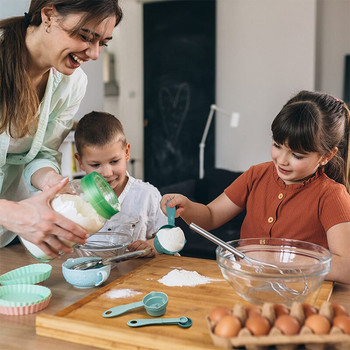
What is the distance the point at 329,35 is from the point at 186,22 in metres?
1.73

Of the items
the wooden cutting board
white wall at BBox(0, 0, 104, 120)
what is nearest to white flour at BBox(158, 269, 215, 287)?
the wooden cutting board

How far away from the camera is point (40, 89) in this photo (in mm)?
1697

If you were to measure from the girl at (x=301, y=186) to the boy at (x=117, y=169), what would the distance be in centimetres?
27

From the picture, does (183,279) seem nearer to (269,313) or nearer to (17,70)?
(269,313)

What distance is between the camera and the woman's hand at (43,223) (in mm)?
1046

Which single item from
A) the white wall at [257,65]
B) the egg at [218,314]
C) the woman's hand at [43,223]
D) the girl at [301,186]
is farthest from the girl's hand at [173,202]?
the white wall at [257,65]

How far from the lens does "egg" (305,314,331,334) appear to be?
2.66 feet

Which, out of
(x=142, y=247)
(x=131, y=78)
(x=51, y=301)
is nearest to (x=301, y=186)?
(x=142, y=247)

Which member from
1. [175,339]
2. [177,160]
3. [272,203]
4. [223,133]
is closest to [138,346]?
[175,339]

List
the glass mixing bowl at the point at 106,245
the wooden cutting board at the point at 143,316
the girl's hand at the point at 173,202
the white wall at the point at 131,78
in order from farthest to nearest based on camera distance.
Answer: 1. the white wall at the point at 131,78
2. the girl's hand at the point at 173,202
3. the glass mixing bowl at the point at 106,245
4. the wooden cutting board at the point at 143,316

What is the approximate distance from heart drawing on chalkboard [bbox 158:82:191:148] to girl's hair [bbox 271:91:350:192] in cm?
454

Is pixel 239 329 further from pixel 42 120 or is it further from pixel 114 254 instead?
pixel 42 120

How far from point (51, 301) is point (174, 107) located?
17.1 ft

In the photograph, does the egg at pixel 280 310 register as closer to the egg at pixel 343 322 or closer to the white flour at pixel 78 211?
the egg at pixel 343 322
